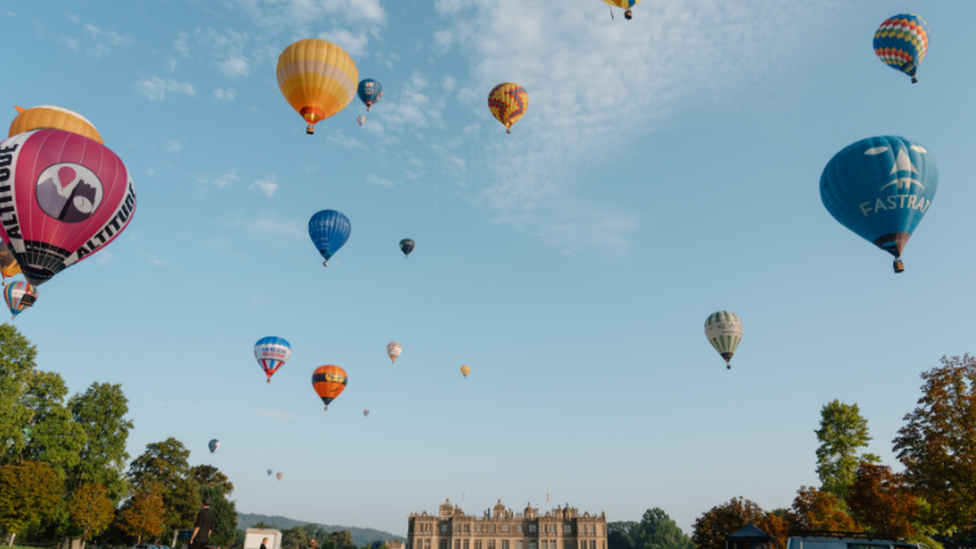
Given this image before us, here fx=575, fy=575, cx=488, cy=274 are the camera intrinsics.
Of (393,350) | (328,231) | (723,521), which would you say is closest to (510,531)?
(393,350)

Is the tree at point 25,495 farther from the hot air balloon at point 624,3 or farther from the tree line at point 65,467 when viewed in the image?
the hot air balloon at point 624,3

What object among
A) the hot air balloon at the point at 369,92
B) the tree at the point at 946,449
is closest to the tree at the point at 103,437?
the hot air balloon at the point at 369,92

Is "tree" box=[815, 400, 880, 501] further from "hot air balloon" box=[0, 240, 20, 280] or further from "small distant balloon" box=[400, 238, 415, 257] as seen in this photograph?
"hot air balloon" box=[0, 240, 20, 280]

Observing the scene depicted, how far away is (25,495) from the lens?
117 feet

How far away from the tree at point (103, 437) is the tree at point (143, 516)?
4570 mm

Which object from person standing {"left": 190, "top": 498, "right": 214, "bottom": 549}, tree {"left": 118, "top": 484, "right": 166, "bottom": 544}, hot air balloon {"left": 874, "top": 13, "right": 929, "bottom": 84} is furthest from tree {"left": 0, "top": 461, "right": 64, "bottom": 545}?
hot air balloon {"left": 874, "top": 13, "right": 929, "bottom": 84}

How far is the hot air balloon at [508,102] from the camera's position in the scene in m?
40.1

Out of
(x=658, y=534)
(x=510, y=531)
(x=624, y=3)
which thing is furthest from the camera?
(x=658, y=534)

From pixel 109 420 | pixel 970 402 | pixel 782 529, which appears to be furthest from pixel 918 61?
pixel 109 420

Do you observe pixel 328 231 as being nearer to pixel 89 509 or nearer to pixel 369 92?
pixel 369 92

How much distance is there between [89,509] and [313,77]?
3808 cm

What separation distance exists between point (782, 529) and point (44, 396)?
178 ft

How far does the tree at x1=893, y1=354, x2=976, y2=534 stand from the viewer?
2209cm

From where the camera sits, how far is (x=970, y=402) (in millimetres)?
22500
